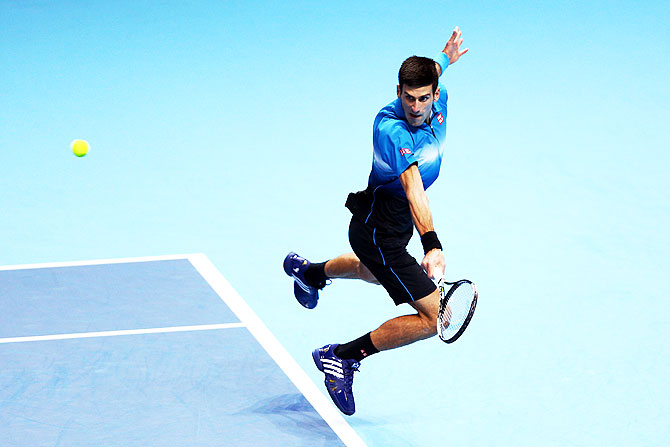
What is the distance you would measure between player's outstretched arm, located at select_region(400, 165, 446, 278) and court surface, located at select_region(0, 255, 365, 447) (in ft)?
3.82

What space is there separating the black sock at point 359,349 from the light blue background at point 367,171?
0.31 m

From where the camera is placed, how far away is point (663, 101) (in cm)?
1154

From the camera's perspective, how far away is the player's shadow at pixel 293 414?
548cm

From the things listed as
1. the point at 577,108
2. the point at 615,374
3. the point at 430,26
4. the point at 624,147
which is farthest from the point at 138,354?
the point at 430,26

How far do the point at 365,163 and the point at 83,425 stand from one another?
5.05 metres

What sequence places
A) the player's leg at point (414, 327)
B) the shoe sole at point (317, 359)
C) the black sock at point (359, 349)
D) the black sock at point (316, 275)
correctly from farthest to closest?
the black sock at point (316, 275)
the shoe sole at point (317, 359)
the black sock at point (359, 349)
the player's leg at point (414, 327)

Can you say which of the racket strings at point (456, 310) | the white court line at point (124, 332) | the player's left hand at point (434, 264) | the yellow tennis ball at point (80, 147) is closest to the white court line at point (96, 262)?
the white court line at point (124, 332)

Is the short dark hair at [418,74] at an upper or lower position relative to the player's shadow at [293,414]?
upper

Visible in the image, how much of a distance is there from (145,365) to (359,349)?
1.33m

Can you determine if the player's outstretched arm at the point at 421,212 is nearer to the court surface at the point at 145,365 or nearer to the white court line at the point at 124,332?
the court surface at the point at 145,365

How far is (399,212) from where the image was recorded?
18.3 feet

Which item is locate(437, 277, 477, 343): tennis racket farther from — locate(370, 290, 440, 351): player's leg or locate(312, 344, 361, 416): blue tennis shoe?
locate(312, 344, 361, 416): blue tennis shoe

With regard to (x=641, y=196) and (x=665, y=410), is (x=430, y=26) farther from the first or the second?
(x=665, y=410)

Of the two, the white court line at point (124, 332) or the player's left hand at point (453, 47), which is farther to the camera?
the white court line at point (124, 332)
